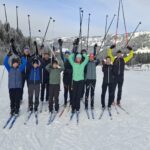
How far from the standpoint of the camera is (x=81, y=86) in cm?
955

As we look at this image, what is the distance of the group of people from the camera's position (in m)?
9.15

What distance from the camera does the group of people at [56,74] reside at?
9149 mm

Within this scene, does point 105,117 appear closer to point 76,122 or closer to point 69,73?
point 76,122

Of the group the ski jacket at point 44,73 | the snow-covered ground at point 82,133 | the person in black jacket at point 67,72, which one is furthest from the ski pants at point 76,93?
the ski jacket at point 44,73

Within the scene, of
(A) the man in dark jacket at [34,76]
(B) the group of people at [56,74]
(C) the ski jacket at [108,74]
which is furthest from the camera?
(C) the ski jacket at [108,74]

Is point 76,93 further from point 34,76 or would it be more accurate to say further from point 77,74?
point 34,76

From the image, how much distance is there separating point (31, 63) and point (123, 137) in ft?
12.7

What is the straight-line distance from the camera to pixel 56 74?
9.50 meters

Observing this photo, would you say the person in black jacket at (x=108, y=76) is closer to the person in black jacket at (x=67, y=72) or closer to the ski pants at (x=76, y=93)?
the ski pants at (x=76, y=93)

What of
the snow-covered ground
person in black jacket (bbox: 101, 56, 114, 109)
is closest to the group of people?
person in black jacket (bbox: 101, 56, 114, 109)

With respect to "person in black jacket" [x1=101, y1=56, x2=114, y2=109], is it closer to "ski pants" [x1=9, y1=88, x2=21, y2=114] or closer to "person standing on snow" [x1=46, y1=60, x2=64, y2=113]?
"person standing on snow" [x1=46, y1=60, x2=64, y2=113]

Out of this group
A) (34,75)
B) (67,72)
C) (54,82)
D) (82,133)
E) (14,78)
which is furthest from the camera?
(67,72)

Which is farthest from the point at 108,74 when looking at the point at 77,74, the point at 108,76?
the point at 77,74

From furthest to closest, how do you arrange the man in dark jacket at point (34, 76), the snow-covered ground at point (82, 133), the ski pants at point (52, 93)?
the ski pants at point (52, 93)
the man in dark jacket at point (34, 76)
the snow-covered ground at point (82, 133)
